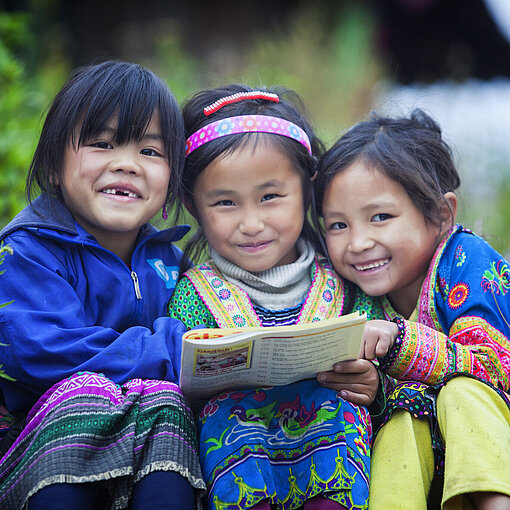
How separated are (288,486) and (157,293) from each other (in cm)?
77

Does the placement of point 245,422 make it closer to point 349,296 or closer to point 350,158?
point 349,296

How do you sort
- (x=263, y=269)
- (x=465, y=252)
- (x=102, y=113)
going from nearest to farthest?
(x=102, y=113)
(x=465, y=252)
(x=263, y=269)

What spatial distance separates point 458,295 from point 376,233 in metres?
0.34

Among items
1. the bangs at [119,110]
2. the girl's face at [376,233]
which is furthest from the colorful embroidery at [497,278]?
the bangs at [119,110]

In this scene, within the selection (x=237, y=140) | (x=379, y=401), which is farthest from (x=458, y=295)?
(x=237, y=140)

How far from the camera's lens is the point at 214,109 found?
2.25m

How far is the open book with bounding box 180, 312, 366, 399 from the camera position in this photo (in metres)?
1.54

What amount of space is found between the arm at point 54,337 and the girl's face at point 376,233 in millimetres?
680

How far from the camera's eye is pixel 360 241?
2143mm

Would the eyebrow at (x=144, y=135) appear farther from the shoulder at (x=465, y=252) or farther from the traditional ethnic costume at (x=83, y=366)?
the shoulder at (x=465, y=252)

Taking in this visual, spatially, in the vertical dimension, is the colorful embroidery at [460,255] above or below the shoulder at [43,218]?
below

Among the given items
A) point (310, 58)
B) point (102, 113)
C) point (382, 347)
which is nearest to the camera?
point (382, 347)

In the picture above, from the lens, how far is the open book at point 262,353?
1.54 m

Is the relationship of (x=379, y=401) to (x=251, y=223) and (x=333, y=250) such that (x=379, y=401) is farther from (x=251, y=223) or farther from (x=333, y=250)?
(x=251, y=223)
